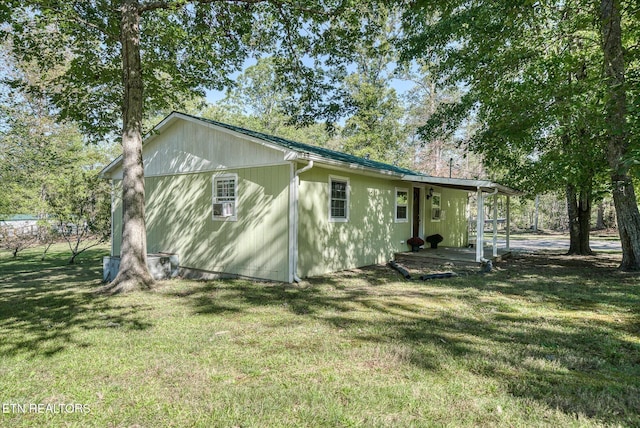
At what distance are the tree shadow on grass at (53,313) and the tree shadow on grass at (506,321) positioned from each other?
1.28 m

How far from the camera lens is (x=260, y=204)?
7867mm

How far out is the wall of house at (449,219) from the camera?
12.7 metres

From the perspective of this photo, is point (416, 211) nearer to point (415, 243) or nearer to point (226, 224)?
point (415, 243)

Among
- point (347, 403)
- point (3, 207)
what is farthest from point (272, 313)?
point (3, 207)

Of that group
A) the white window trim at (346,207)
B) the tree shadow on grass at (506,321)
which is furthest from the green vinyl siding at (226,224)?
the white window trim at (346,207)

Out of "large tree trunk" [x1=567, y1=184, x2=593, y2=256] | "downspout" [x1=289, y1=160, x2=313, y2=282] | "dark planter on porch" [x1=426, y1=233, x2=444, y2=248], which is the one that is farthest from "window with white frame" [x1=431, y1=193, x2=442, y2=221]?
"downspout" [x1=289, y1=160, x2=313, y2=282]

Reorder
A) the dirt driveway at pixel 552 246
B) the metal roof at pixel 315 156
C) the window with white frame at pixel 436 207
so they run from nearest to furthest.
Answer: the metal roof at pixel 315 156
the window with white frame at pixel 436 207
the dirt driveway at pixel 552 246

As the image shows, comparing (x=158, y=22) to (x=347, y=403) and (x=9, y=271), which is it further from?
(x=347, y=403)

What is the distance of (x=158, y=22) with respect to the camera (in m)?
9.93

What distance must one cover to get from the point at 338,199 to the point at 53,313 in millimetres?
6094

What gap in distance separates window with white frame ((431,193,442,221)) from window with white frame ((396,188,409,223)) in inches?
68.0

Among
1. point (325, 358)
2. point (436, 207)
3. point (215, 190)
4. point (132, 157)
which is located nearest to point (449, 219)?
point (436, 207)

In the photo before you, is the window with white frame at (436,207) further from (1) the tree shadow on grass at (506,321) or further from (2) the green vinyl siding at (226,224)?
(2) the green vinyl siding at (226,224)

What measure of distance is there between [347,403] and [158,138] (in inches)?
379
